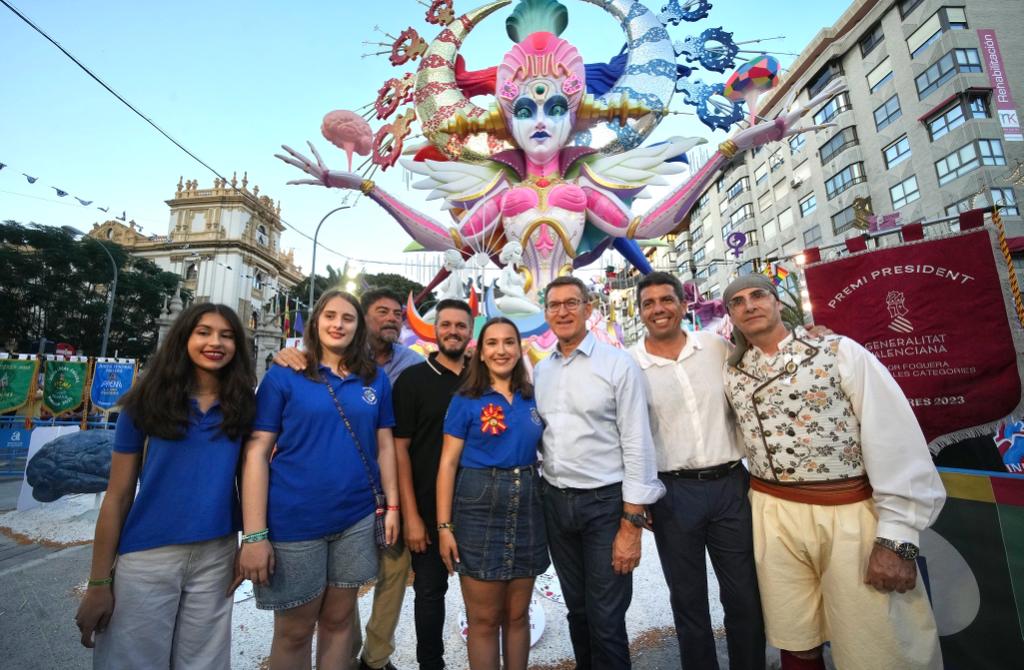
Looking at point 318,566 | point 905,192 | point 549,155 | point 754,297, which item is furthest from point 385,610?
point 905,192

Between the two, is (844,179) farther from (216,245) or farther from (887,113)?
(216,245)

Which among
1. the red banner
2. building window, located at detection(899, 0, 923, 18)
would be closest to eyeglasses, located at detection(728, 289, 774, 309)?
the red banner

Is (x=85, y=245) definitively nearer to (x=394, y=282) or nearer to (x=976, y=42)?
(x=394, y=282)

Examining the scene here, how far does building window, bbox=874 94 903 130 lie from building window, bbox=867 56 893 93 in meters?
1.05

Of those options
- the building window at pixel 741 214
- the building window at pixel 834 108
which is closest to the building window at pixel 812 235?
the building window at pixel 834 108

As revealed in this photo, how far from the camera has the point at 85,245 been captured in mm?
28703

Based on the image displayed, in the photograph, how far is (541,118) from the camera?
307 inches

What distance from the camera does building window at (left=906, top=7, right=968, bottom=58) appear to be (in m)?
18.1

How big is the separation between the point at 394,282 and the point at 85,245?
64.2ft

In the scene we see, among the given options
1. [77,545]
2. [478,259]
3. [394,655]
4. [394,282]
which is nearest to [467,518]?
[394,655]

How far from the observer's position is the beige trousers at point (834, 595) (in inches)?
67.1

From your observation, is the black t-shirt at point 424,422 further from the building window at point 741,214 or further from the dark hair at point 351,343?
the building window at point 741,214

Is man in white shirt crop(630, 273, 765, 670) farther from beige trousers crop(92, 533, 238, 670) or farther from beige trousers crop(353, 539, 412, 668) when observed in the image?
beige trousers crop(92, 533, 238, 670)

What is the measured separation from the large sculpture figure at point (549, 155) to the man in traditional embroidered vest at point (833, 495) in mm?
5697
